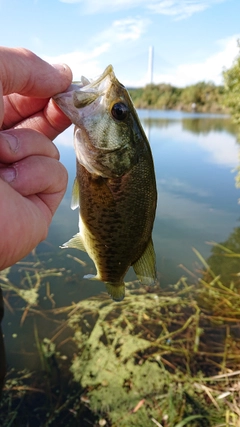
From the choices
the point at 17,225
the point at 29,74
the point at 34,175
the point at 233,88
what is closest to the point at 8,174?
the point at 34,175

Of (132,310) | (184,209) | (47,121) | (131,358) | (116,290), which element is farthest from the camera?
(184,209)

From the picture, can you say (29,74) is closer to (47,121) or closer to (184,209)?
(47,121)

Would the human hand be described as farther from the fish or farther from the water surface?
the water surface

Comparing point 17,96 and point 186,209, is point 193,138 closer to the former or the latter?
point 186,209

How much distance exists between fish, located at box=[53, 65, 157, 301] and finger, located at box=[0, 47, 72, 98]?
0.18 ft

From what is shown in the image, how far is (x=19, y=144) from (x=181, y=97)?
153 feet

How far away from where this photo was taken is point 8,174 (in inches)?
55.7

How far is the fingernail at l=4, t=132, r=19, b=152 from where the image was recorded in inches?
55.3

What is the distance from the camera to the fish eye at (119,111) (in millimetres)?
1375

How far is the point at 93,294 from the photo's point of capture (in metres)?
4.97

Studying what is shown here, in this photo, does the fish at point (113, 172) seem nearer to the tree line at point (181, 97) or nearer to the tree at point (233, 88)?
the tree at point (233, 88)

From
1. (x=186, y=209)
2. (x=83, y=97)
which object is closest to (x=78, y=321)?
(x=83, y=97)

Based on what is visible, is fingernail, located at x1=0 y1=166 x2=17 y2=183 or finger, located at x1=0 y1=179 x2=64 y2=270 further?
fingernail, located at x1=0 y1=166 x2=17 y2=183

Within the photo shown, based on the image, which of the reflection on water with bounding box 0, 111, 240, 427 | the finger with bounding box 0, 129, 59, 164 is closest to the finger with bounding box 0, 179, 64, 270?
the finger with bounding box 0, 129, 59, 164
